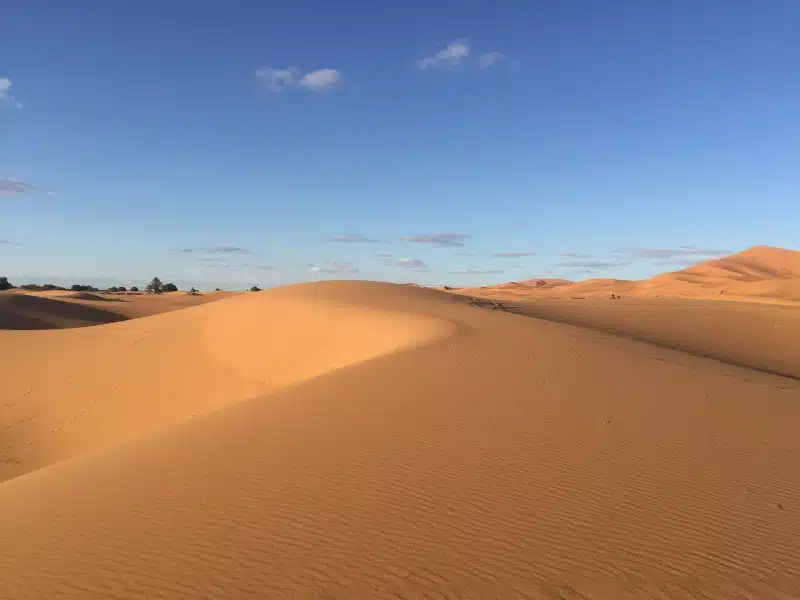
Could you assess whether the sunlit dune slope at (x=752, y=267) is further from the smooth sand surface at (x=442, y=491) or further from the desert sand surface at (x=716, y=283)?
the smooth sand surface at (x=442, y=491)

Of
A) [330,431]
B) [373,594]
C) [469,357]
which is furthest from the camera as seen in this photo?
[469,357]

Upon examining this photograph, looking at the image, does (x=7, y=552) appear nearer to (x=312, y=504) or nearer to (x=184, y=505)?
(x=184, y=505)

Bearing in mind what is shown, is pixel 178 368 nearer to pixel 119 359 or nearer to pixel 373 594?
pixel 119 359

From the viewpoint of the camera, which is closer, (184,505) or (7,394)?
(184,505)

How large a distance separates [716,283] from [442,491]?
72.1 meters

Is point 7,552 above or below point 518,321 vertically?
below

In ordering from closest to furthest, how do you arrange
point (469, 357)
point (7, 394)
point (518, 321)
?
point (469, 357)
point (7, 394)
point (518, 321)

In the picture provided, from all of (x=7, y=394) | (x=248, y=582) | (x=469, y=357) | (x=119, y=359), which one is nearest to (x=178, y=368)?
(x=119, y=359)

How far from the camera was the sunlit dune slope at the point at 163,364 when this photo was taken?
44.2ft

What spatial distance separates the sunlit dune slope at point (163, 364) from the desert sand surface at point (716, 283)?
101 ft

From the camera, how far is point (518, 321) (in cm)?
1762

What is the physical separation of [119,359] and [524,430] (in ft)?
49.3

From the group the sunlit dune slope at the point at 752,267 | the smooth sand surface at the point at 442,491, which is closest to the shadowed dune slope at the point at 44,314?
the smooth sand surface at the point at 442,491

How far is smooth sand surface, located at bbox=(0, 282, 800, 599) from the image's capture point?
13.4 feet
